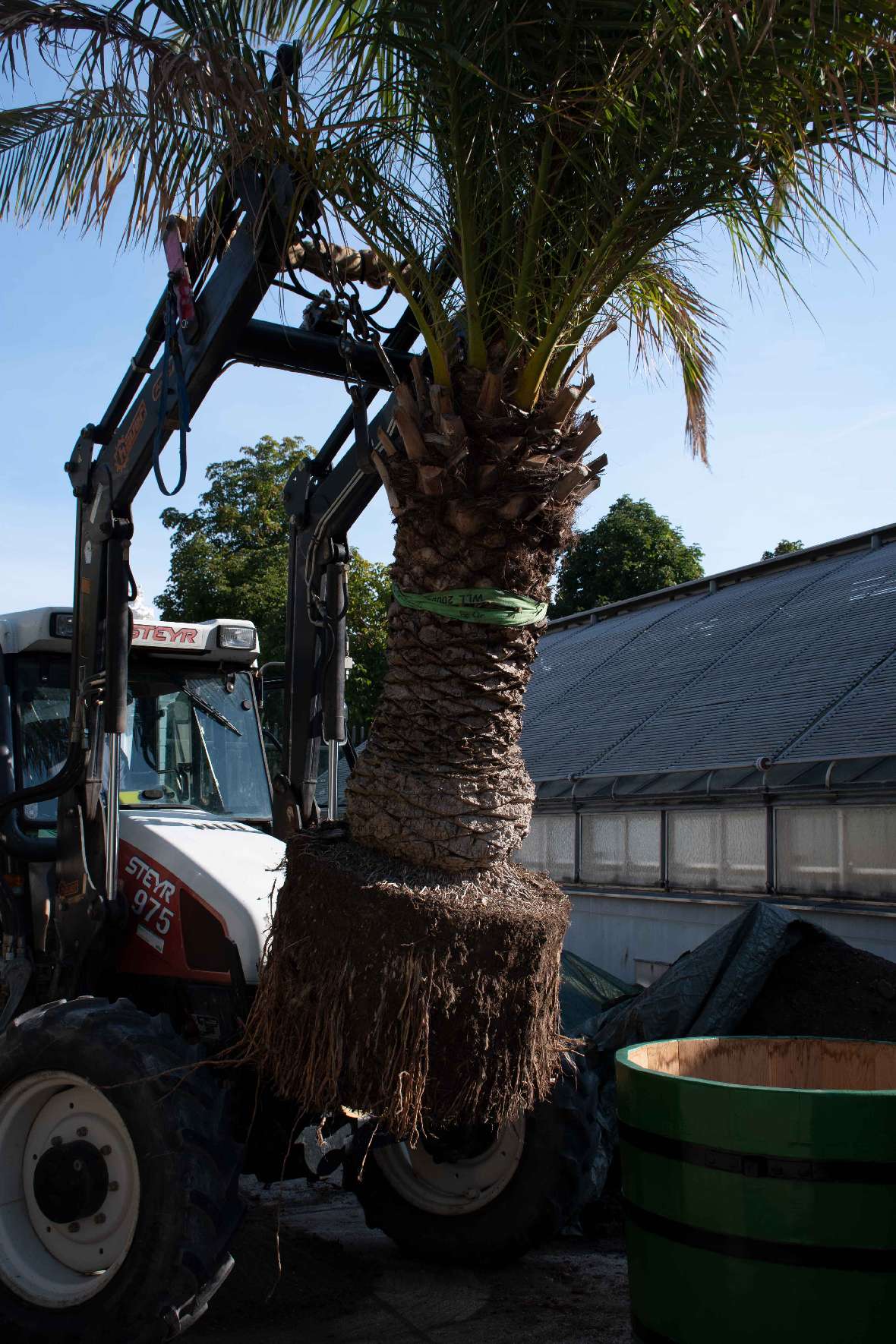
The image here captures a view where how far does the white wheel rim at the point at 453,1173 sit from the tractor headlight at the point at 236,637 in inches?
98.0

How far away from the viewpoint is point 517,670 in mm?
4207

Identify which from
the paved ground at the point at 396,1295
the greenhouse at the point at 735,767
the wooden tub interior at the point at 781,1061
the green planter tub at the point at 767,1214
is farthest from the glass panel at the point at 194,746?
the greenhouse at the point at 735,767

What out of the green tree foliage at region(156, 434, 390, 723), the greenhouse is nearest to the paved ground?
the greenhouse

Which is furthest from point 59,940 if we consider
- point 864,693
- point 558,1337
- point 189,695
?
point 864,693

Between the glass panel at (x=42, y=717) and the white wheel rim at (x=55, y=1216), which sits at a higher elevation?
the glass panel at (x=42, y=717)

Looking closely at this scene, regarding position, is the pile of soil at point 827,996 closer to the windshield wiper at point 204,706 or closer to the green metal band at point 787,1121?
the windshield wiper at point 204,706

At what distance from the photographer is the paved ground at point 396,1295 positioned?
14.8ft

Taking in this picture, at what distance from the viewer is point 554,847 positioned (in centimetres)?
1337

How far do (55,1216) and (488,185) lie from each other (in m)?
3.90

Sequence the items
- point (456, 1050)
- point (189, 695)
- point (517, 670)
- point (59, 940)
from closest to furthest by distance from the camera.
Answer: point (456, 1050), point (517, 670), point (59, 940), point (189, 695)

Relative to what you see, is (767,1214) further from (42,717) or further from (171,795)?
(42,717)

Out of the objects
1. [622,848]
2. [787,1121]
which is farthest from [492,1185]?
[622,848]

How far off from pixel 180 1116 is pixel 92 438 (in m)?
3.06

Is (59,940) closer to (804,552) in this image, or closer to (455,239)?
(455,239)
